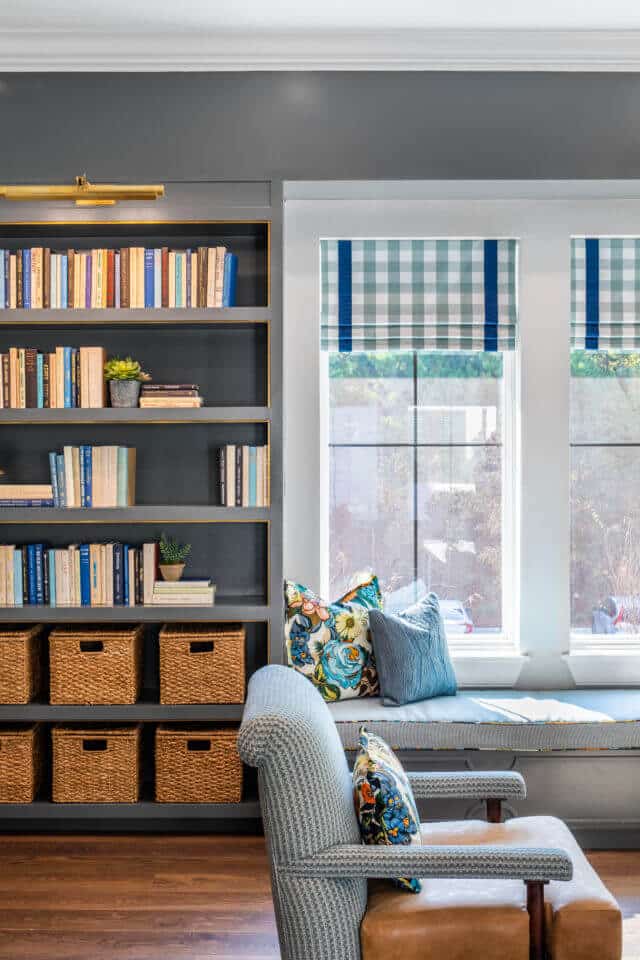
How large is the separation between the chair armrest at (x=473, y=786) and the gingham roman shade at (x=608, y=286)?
2.17 meters

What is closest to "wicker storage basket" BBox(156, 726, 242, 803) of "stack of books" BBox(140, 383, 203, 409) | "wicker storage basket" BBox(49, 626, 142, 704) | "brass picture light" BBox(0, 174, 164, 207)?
"wicker storage basket" BBox(49, 626, 142, 704)

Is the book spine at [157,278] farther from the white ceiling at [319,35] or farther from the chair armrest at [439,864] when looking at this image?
the chair armrest at [439,864]

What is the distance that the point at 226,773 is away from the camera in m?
3.43

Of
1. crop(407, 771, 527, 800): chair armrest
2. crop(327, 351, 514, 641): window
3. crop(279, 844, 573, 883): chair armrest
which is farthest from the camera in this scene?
crop(327, 351, 514, 641): window

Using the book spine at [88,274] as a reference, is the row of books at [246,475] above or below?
below

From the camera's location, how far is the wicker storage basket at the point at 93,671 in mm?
3459

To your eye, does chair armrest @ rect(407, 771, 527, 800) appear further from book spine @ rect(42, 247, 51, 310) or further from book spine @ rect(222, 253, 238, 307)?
book spine @ rect(42, 247, 51, 310)

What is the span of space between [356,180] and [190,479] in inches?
54.3

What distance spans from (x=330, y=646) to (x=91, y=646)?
3.06ft

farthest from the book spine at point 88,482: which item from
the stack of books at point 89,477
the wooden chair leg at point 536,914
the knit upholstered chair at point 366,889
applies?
the wooden chair leg at point 536,914

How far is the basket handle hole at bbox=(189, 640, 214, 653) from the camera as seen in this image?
3.46 m

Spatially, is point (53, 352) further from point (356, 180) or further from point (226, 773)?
point (226, 773)

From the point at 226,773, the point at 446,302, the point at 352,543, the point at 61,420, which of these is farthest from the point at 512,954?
the point at 446,302

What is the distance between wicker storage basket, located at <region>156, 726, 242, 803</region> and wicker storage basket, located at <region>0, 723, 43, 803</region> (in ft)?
1.61
